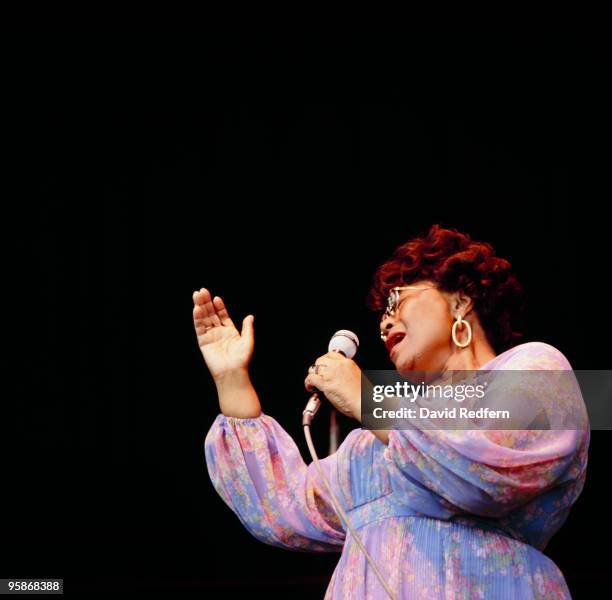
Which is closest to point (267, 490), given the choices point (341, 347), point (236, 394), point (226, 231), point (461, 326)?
point (236, 394)

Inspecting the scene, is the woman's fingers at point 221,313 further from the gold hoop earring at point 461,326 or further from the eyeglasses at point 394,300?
the gold hoop earring at point 461,326

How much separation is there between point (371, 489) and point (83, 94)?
139 centimetres

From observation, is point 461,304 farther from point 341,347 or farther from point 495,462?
point 495,462

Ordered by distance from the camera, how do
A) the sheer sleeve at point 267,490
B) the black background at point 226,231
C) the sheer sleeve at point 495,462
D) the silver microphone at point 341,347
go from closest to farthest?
the sheer sleeve at point 495,462
the silver microphone at point 341,347
the sheer sleeve at point 267,490
the black background at point 226,231

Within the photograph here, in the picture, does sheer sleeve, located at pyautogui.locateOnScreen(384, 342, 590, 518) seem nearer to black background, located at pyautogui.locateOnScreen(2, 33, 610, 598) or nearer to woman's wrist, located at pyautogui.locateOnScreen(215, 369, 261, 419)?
woman's wrist, located at pyautogui.locateOnScreen(215, 369, 261, 419)

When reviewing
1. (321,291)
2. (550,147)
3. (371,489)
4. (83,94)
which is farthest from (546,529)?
(83,94)

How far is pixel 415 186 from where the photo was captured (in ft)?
7.86

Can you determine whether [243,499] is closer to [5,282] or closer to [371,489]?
[371,489]

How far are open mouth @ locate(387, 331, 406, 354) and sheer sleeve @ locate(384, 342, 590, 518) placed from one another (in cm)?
23

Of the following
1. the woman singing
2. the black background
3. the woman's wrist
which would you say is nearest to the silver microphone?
the woman singing

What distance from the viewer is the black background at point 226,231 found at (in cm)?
228

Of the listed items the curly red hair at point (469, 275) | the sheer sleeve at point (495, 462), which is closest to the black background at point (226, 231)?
the curly red hair at point (469, 275)

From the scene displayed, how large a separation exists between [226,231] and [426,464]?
128 centimetres

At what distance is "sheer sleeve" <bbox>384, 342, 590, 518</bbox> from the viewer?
1.22 meters
